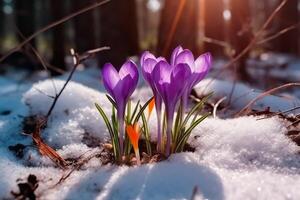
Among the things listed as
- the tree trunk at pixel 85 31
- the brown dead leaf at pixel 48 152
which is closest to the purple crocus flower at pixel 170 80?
the brown dead leaf at pixel 48 152

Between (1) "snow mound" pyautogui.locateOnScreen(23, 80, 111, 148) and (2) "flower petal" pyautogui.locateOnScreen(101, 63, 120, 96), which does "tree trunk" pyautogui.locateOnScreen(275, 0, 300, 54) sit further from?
(2) "flower petal" pyautogui.locateOnScreen(101, 63, 120, 96)

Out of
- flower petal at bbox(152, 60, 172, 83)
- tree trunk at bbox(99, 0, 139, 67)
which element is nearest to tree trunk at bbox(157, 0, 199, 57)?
tree trunk at bbox(99, 0, 139, 67)

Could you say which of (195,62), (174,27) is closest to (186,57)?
(195,62)

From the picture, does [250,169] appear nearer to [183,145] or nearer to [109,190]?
[183,145]

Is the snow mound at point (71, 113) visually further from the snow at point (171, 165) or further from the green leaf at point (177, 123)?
the green leaf at point (177, 123)

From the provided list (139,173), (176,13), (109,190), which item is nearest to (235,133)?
(139,173)

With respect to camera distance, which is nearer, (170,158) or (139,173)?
(139,173)
